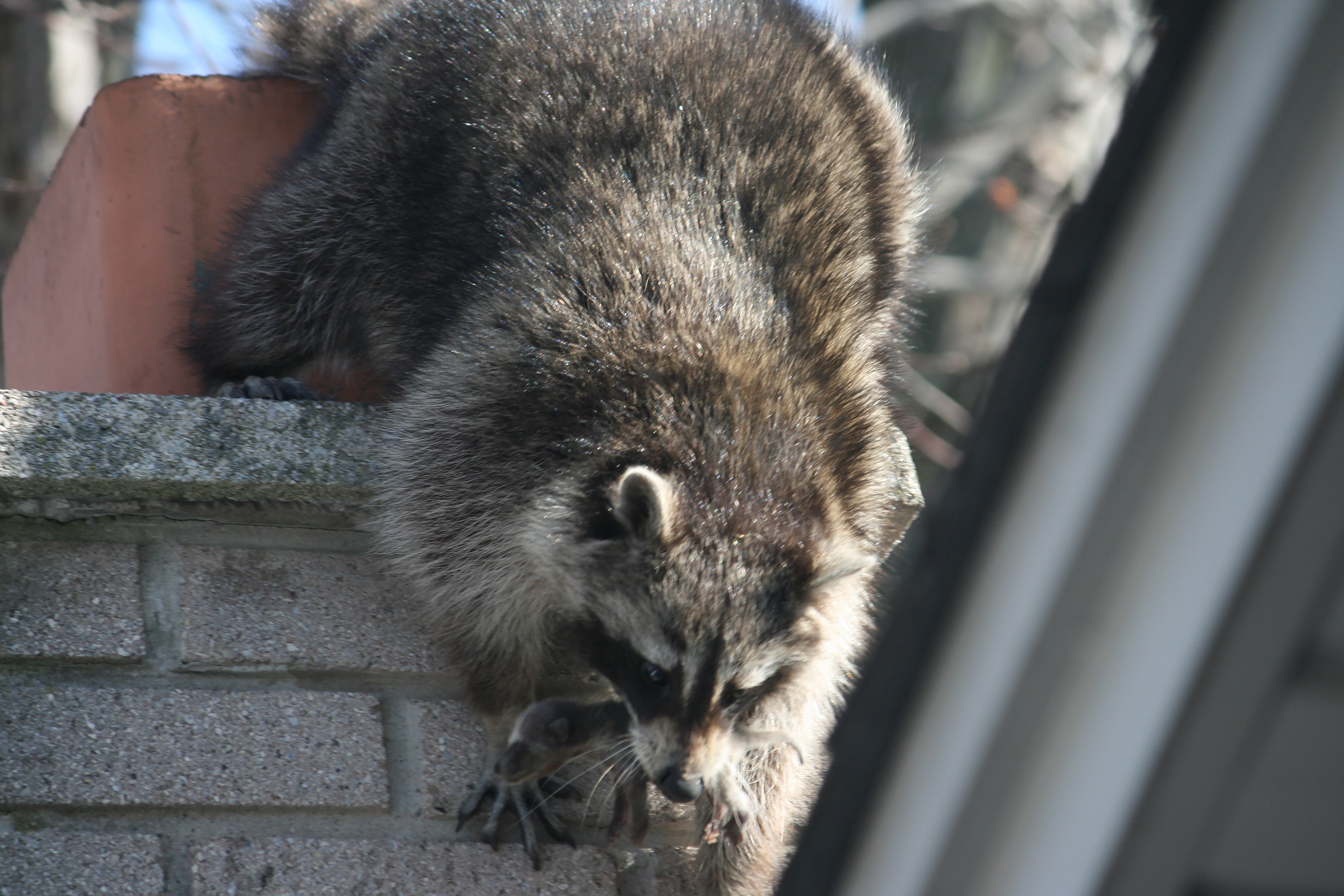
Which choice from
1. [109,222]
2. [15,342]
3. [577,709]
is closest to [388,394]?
[109,222]

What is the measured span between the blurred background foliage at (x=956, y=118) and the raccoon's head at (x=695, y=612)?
0.58 m

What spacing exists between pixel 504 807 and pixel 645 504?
19.6 inches

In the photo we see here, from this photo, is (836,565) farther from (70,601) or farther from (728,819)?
(70,601)

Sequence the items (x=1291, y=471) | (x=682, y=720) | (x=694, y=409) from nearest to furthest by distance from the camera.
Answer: (x=1291, y=471) → (x=682, y=720) → (x=694, y=409)

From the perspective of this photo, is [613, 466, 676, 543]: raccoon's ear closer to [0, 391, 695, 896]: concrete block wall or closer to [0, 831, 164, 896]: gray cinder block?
[0, 391, 695, 896]: concrete block wall

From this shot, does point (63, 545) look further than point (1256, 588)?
Yes

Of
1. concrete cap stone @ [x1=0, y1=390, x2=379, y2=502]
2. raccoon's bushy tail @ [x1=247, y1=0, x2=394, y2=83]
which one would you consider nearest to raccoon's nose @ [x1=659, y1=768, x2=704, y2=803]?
concrete cap stone @ [x1=0, y1=390, x2=379, y2=502]

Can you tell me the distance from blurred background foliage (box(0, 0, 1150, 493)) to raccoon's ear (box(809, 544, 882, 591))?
468 millimetres

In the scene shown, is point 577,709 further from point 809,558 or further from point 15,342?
point 15,342

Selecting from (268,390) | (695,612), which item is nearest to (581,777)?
(695,612)

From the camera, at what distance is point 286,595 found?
6.16 ft

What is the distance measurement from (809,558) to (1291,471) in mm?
1362

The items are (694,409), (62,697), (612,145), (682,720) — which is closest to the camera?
(62,697)

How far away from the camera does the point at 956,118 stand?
8297mm
